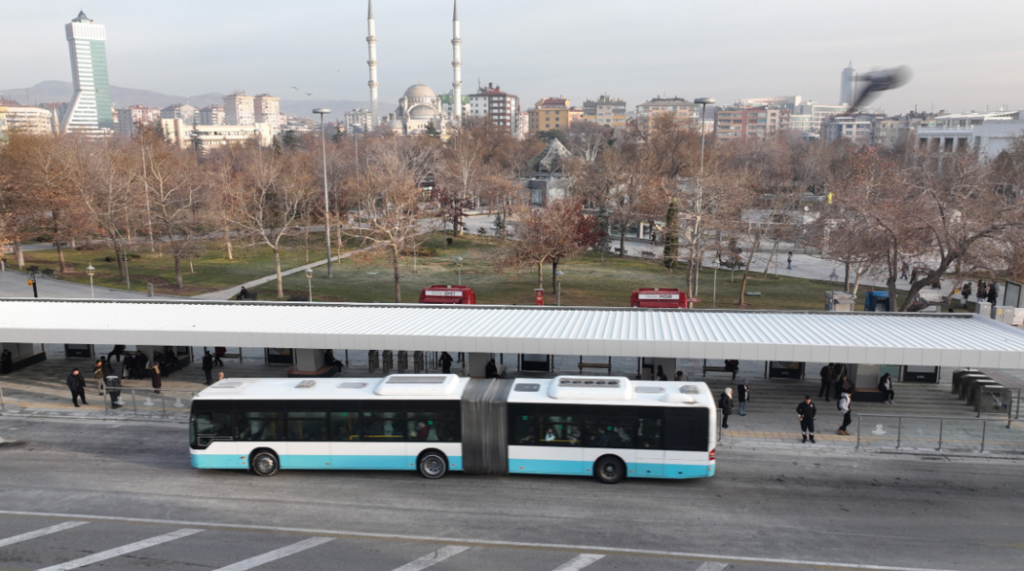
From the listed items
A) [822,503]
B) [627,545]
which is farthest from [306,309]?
[822,503]

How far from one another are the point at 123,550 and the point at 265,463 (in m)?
3.56

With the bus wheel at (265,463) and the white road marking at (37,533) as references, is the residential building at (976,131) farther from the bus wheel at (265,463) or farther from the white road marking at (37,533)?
the white road marking at (37,533)

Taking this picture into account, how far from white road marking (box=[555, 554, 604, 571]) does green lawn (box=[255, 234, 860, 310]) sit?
23.1 m

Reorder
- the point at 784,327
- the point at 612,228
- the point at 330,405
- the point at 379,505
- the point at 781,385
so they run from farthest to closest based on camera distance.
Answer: the point at 612,228 < the point at 781,385 < the point at 784,327 < the point at 330,405 < the point at 379,505

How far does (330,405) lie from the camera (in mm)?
15055

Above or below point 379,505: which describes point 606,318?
above

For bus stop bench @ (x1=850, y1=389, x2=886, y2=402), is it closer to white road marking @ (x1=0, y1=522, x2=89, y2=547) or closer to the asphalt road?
the asphalt road

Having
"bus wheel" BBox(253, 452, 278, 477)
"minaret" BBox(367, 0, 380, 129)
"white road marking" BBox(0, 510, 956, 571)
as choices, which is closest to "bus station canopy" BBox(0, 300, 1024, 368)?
"bus wheel" BBox(253, 452, 278, 477)

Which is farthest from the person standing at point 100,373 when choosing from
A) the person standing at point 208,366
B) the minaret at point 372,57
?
the minaret at point 372,57

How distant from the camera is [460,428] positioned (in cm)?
1498

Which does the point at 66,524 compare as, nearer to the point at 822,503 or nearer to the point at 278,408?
the point at 278,408

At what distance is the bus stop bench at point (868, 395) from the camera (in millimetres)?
A: 20203

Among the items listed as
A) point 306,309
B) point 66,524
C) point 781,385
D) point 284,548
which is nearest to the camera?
point 284,548

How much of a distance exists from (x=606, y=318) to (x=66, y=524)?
15042 millimetres
